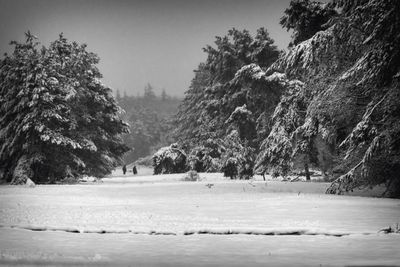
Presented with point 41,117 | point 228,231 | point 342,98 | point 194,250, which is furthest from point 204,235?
point 41,117

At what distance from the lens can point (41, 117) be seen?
28047 mm

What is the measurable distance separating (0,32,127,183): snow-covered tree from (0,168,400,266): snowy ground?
50.5 feet

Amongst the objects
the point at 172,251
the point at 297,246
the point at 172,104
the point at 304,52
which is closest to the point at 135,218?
the point at 172,251

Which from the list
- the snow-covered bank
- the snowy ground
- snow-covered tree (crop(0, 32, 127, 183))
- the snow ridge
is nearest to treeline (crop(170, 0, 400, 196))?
the snowy ground

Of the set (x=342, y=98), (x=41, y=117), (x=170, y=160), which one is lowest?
(x=170, y=160)

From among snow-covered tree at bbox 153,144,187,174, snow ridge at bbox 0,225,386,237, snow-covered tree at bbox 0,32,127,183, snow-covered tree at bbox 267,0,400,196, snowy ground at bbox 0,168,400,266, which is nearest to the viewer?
snowy ground at bbox 0,168,400,266

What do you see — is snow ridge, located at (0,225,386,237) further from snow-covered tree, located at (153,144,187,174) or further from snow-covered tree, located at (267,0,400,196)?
snow-covered tree, located at (153,144,187,174)

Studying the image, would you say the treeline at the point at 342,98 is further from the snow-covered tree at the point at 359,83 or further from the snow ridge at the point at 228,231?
the snow ridge at the point at 228,231

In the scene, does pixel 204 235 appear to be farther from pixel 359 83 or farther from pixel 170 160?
pixel 170 160

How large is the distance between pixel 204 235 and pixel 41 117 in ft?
73.3

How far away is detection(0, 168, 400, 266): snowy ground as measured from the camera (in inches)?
253

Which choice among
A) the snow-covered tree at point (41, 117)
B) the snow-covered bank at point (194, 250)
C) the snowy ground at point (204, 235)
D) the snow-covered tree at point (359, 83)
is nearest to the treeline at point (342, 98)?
the snow-covered tree at point (359, 83)

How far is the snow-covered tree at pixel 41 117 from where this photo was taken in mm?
27875

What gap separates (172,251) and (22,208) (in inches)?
306
